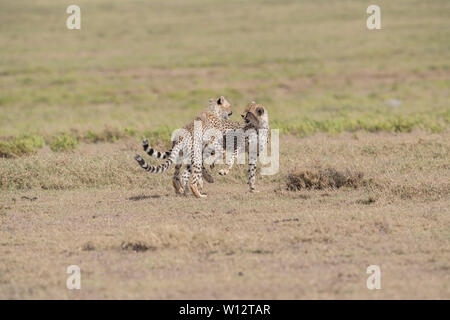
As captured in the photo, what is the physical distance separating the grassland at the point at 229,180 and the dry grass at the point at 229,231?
1.0 inches

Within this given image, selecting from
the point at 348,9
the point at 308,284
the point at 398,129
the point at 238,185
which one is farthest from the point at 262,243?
the point at 348,9

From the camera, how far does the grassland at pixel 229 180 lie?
6.81 meters

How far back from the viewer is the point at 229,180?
11219 mm

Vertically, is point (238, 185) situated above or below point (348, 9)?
below

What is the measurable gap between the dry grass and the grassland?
0.02 meters

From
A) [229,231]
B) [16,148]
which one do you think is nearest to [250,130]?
[229,231]

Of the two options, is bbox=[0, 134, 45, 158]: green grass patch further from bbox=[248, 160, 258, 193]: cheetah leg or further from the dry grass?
bbox=[248, 160, 258, 193]: cheetah leg

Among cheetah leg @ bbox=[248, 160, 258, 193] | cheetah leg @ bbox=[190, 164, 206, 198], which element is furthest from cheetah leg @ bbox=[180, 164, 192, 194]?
cheetah leg @ bbox=[248, 160, 258, 193]

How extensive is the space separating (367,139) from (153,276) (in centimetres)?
788

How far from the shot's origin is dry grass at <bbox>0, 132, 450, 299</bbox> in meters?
6.50

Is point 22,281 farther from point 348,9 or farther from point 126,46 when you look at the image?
point 348,9

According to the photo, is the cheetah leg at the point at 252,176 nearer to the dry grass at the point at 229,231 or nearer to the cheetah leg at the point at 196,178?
the dry grass at the point at 229,231

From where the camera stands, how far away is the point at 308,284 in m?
6.42
